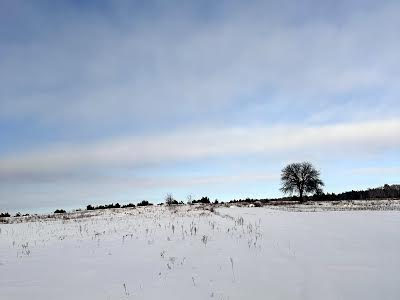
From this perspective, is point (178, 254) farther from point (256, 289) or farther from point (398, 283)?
point (398, 283)

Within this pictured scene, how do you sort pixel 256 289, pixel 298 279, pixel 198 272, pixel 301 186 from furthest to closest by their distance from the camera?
Answer: pixel 301 186, pixel 198 272, pixel 298 279, pixel 256 289

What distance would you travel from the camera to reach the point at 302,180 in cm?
8081

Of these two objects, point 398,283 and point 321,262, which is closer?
point 398,283

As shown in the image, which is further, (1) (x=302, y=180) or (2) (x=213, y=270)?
(1) (x=302, y=180)

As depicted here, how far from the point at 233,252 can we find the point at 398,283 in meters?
4.01

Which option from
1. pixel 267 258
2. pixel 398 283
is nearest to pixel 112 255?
pixel 267 258

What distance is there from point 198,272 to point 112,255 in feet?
10.9

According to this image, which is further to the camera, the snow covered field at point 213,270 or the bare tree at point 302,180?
the bare tree at point 302,180

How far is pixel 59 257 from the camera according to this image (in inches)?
382

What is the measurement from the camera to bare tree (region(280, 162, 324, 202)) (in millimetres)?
80250

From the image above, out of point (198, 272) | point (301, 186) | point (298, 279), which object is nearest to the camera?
point (298, 279)

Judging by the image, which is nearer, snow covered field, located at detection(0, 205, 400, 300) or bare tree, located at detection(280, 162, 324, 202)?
snow covered field, located at detection(0, 205, 400, 300)

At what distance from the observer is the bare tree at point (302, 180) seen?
8025cm

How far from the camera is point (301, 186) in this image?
8056cm
